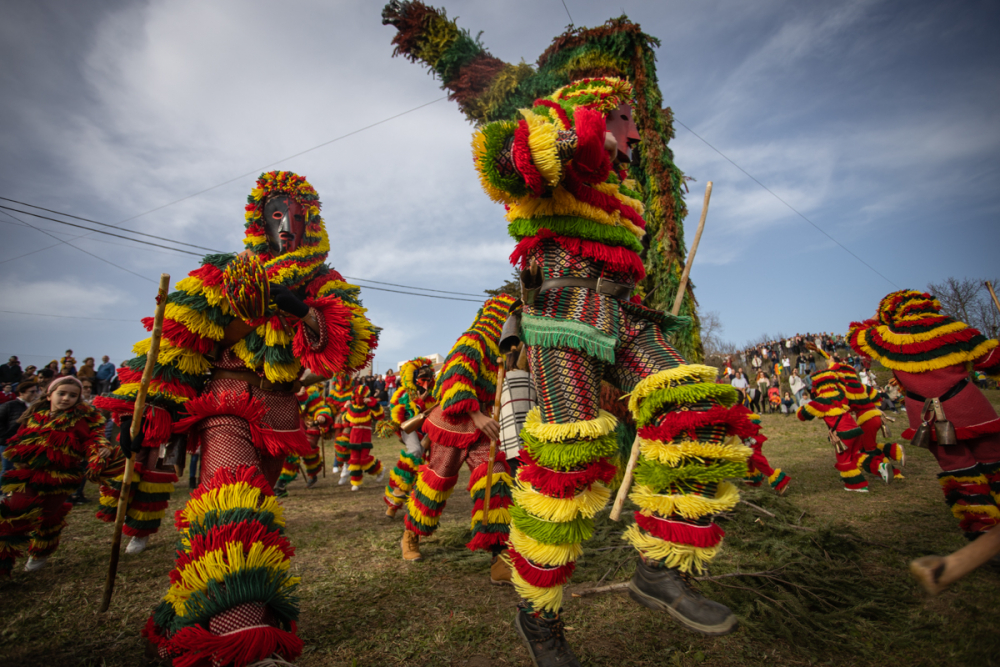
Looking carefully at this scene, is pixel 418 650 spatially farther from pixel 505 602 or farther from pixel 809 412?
pixel 809 412

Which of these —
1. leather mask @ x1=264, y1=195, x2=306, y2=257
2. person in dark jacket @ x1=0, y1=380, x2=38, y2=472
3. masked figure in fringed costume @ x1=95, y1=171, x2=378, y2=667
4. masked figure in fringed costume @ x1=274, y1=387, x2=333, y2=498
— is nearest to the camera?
masked figure in fringed costume @ x1=95, y1=171, x2=378, y2=667

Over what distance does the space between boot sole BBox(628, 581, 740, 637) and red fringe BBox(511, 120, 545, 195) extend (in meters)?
1.80

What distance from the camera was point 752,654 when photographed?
2123 millimetres

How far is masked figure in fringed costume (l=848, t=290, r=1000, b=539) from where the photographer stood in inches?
133

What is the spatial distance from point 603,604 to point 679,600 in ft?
3.31

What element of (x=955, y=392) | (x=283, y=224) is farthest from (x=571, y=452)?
(x=955, y=392)

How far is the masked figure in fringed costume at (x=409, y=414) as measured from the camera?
16.9 ft

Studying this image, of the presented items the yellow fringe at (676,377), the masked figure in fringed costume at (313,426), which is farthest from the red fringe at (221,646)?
the masked figure in fringed costume at (313,426)

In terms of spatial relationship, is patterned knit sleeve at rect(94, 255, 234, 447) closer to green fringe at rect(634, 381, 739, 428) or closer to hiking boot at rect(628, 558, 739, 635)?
green fringe at rect(634, 381, 739, 428)

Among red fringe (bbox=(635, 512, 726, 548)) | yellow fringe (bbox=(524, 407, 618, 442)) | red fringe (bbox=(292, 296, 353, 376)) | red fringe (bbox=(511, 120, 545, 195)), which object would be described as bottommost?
red fringe (bbox=(635, 512, 726, 548))

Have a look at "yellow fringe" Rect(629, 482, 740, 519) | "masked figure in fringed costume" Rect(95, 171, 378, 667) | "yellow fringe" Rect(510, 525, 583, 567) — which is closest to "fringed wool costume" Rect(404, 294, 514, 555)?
"masked figure in fringed costume" Rect(95, 171, 378, 667)

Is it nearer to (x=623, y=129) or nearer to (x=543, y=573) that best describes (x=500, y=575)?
(x=543, y=573)

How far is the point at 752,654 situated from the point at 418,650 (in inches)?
62.5

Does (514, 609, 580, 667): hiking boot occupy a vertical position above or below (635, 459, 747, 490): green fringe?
below
